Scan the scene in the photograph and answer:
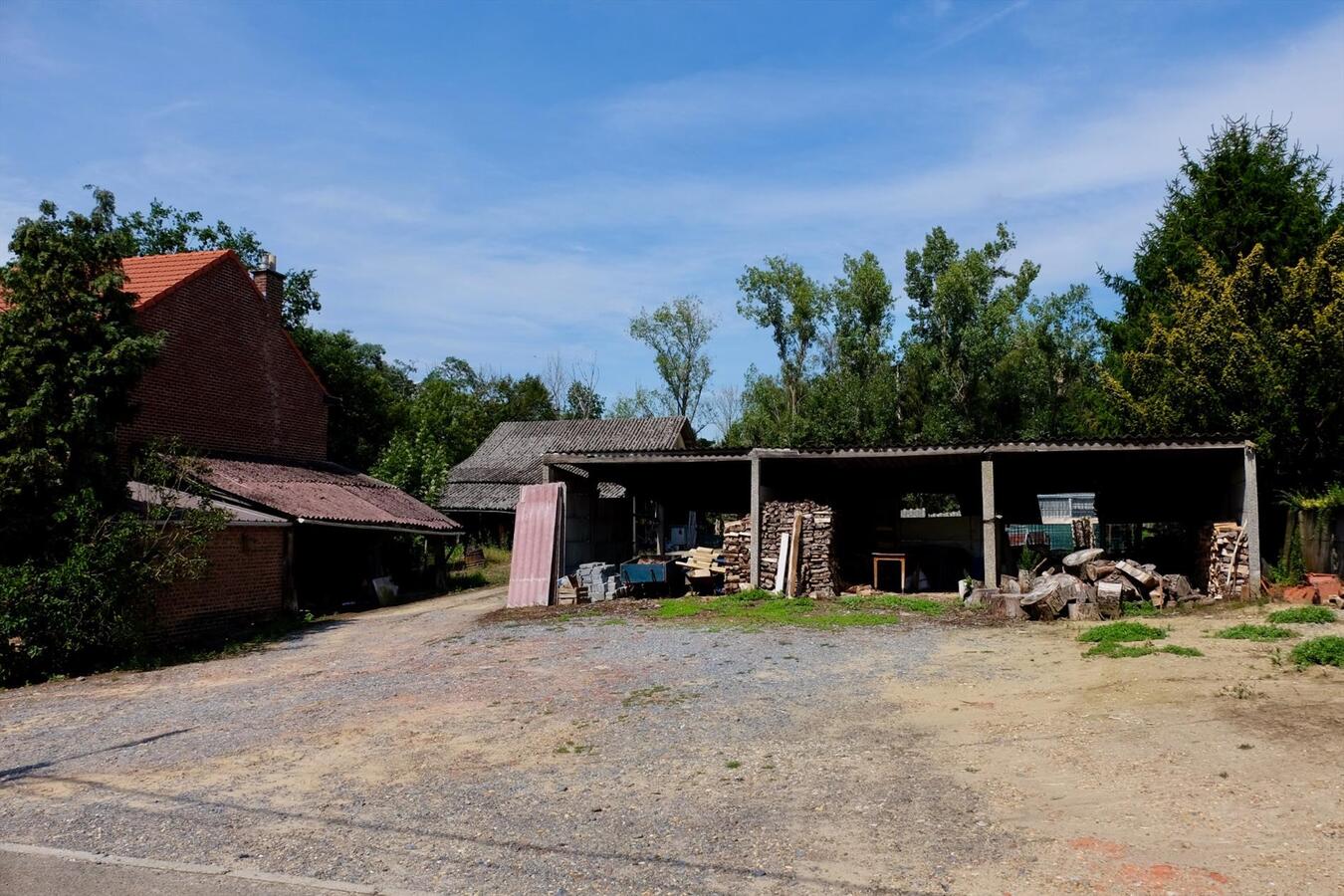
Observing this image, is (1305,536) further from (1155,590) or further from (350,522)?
(350,522)

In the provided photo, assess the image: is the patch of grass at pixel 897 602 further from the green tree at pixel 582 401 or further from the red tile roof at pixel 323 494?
the green tree at pixel 582 401

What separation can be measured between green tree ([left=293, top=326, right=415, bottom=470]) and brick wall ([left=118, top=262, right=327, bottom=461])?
1236 centimetres

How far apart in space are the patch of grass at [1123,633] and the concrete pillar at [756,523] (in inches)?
308

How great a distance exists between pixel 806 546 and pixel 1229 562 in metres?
7.79

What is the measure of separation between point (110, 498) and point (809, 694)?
11.0 metres

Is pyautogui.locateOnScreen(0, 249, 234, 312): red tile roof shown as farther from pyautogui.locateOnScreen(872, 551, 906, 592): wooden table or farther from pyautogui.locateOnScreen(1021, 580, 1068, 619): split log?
pyautogui.locateOnScreen(1021, 580, 1068, 619): split log

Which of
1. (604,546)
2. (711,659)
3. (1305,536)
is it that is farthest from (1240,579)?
(604,546)

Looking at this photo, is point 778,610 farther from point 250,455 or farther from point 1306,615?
point 250,455

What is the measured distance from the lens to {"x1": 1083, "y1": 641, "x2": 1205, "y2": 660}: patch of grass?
35.4ft

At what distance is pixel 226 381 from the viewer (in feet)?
73.8

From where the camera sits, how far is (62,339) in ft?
44.8

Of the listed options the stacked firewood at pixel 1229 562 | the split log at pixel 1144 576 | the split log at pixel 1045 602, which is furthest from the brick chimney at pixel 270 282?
the stacked firewood at pixel 1229 562

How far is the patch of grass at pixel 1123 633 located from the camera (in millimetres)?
12086

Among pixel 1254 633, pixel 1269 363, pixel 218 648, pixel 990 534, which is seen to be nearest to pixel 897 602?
pixel 990 534
